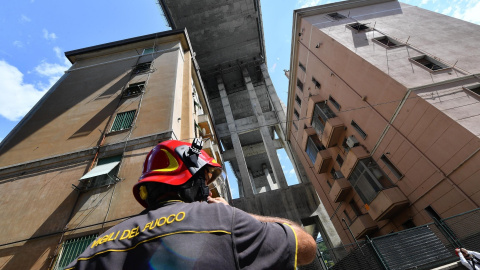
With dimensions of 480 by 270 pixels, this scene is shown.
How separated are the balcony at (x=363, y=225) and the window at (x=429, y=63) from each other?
9.24 m

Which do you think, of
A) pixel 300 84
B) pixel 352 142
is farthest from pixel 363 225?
pixel 300 84

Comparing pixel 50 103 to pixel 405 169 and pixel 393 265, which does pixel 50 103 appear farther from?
Result: pixel 405 169

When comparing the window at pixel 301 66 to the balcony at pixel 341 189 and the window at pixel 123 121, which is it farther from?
the window at pixel 123 121

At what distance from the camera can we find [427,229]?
767 cm

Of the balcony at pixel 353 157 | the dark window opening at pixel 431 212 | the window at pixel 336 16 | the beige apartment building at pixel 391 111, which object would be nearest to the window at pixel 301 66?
the beige apartment building at pixel 391 111

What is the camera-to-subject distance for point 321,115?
1628 centimetres

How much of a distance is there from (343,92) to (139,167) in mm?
13521

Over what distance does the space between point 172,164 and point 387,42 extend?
17029 millimetres

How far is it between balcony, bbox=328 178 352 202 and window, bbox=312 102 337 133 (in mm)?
4125

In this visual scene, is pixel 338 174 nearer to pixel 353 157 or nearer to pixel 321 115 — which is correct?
pixel 353 157

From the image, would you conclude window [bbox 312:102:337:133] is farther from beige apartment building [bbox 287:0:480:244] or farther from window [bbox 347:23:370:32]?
window [bbox 347:23:370:32]

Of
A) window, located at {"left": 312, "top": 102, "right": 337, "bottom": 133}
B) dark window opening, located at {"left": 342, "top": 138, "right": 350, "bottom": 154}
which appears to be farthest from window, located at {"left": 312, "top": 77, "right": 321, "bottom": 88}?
dark window opening, located at {"left": 342, "top": 138, "right": 350, "bottom": 154}

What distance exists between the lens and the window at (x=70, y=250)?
6052 mm

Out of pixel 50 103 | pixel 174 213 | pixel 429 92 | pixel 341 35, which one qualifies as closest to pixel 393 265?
pixel 429 92
